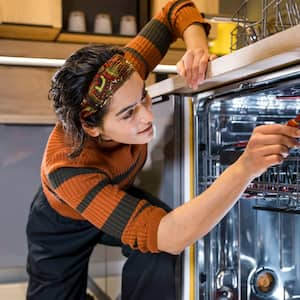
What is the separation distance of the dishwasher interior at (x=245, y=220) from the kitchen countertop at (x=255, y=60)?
0.05 metres

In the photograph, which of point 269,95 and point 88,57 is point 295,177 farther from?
point 88,57

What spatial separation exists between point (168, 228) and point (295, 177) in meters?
0.25

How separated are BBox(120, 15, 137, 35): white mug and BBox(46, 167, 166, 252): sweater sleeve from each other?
1.44 meters

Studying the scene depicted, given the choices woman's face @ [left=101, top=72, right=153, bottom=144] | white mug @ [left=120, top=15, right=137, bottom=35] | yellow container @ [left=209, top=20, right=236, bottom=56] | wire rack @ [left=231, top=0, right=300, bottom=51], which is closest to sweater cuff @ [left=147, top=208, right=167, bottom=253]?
woman's face @ [left=101, top=72, right=153, bottom=144]

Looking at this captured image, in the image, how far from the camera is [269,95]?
99 centimetres

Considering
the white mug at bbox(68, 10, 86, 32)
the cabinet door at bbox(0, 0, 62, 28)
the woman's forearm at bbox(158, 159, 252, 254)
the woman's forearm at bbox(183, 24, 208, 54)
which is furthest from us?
the white mug at bbox(68, 10, 86, 32)

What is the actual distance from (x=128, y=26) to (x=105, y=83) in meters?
1.41

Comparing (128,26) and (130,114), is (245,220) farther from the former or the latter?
(128,26)

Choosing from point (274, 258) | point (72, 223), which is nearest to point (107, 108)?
point (72, 223)

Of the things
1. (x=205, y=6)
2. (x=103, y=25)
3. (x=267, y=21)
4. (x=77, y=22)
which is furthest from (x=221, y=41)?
(x=267, y=21)

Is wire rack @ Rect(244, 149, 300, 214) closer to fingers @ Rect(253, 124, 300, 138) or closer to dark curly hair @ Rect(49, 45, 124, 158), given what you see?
fingers @ Rect(253, 124, 300, 138)

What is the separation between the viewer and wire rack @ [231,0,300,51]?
1.03 metres

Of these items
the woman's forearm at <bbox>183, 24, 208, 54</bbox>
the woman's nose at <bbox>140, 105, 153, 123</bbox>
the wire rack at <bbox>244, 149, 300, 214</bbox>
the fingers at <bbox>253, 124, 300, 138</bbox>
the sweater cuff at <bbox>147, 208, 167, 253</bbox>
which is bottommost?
the sweater cuff at <bbox>147, 208, 167, 253</bbox>

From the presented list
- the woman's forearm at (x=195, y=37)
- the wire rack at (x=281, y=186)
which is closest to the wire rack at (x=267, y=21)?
the woman's forearm at (x=195, y=37)
